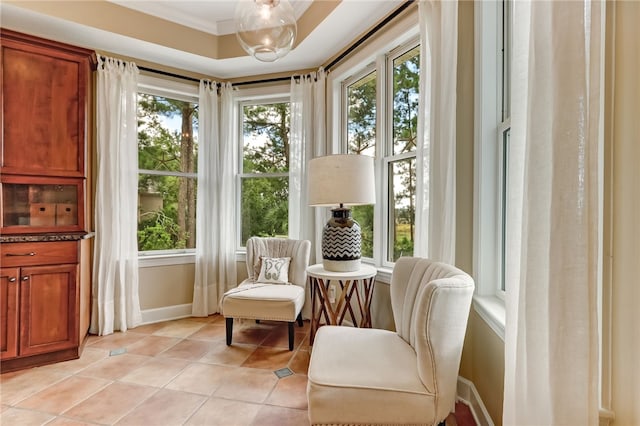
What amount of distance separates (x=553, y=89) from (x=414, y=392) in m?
1.13

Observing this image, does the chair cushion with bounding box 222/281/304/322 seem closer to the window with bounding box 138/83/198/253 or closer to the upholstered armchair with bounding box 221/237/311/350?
the upholstered armchair with bounding box 221/237/311/350

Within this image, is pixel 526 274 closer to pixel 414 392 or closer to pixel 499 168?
pixel 414 392

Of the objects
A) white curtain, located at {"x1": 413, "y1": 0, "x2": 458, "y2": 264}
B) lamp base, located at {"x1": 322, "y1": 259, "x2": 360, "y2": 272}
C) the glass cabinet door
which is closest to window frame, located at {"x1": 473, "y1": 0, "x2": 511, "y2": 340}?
white curtain, located at {"x1": 413, "y1": 0, "x2": 458, "y2": 264}

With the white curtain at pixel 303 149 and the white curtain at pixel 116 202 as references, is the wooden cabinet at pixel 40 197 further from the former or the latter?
the white curtain at pixel 303 149

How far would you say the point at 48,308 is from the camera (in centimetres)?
235

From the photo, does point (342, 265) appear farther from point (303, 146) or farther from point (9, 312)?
point (9, 312)

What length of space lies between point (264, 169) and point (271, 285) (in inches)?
53.7

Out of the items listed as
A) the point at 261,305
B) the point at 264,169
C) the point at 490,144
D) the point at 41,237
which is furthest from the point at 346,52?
the point at 41,237

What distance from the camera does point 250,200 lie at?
3.66 m

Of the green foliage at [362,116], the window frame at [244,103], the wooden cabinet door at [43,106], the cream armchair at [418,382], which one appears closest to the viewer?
the cream armchair at [418,382]

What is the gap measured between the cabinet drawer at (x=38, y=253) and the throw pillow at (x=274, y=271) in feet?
4.83

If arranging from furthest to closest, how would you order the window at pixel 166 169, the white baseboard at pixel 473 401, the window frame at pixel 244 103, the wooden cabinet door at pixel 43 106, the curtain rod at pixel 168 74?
the window frame at pixel 244 103 < the window at pixel 166 169 < the curtain rod at pixel 168 74 < the wooden cabinet door at pixel 43 106 < the white baseboard at pixel 473 401

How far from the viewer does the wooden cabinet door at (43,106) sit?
91.4 inches

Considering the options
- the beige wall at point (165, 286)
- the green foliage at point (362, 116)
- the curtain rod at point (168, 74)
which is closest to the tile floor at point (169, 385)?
the beige wall at point (165, 286)
